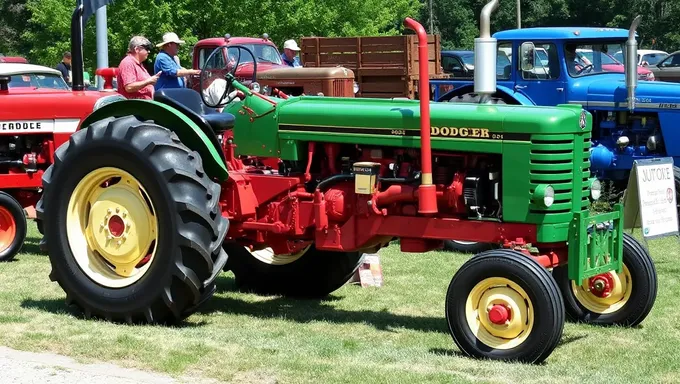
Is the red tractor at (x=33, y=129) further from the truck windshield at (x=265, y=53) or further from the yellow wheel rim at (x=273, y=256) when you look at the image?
the truck windshield at (x=265, y=53)

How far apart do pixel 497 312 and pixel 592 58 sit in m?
7.80

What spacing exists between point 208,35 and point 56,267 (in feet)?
72.8

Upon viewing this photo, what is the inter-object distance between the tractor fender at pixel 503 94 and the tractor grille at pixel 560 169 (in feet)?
19.6

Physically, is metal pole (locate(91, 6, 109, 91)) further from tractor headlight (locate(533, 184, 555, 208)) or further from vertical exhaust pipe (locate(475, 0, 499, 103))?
tractor headlight (locate(533, 184, 555, 208))

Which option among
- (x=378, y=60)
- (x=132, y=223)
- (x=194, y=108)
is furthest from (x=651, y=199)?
(x=378, y=60)

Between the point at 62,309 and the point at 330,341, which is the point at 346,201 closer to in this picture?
the point at 330,341

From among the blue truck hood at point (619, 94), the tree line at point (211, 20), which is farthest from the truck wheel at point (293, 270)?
the tree line at point (211, 20)

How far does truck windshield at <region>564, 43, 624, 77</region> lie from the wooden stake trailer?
3095 millimetres

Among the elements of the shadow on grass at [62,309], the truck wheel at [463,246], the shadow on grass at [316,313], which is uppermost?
the shadow on grass at [62,309]

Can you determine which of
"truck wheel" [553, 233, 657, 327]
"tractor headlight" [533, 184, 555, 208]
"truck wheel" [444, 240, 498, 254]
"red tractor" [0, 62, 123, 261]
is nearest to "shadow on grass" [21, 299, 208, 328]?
"tractor headlight" [533, 184, 555, 208]

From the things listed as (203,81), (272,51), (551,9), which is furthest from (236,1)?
(551,9)

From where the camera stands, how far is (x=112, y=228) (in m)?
7.64

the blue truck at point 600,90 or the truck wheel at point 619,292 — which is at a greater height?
the blue truck at point 600,90

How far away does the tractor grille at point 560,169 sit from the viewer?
22.5 ft
